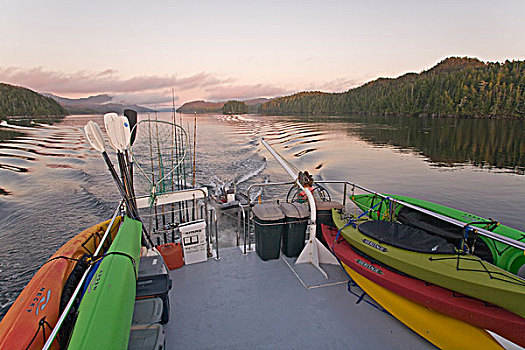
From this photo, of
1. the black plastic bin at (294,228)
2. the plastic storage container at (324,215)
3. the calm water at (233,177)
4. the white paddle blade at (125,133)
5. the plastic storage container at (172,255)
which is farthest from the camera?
the calm water at (233,177)

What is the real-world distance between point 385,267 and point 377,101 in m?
106

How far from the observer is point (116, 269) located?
204 centimetres

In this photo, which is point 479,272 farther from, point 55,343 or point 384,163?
point 384,163

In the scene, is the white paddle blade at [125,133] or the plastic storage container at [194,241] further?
the plastic storage container at [194,241]

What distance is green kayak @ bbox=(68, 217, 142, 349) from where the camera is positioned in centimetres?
148

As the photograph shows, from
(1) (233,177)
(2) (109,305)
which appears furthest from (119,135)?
(1) (233,177)

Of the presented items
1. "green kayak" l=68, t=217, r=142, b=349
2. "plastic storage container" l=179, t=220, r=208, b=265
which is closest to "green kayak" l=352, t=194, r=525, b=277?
"plastic storage container" l=179, t=220, r=208, b=265

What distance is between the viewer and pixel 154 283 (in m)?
2.68

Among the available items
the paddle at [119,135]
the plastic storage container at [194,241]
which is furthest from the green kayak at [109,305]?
the plastic storage container at [194,241]

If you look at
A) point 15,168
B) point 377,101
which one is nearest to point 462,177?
point 15,168

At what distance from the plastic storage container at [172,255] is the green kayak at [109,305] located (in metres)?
1.29

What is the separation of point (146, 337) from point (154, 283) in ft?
1.98

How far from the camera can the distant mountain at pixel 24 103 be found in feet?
229

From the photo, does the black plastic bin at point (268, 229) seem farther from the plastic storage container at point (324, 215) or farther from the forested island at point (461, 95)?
the forested island at point (461, 95)
